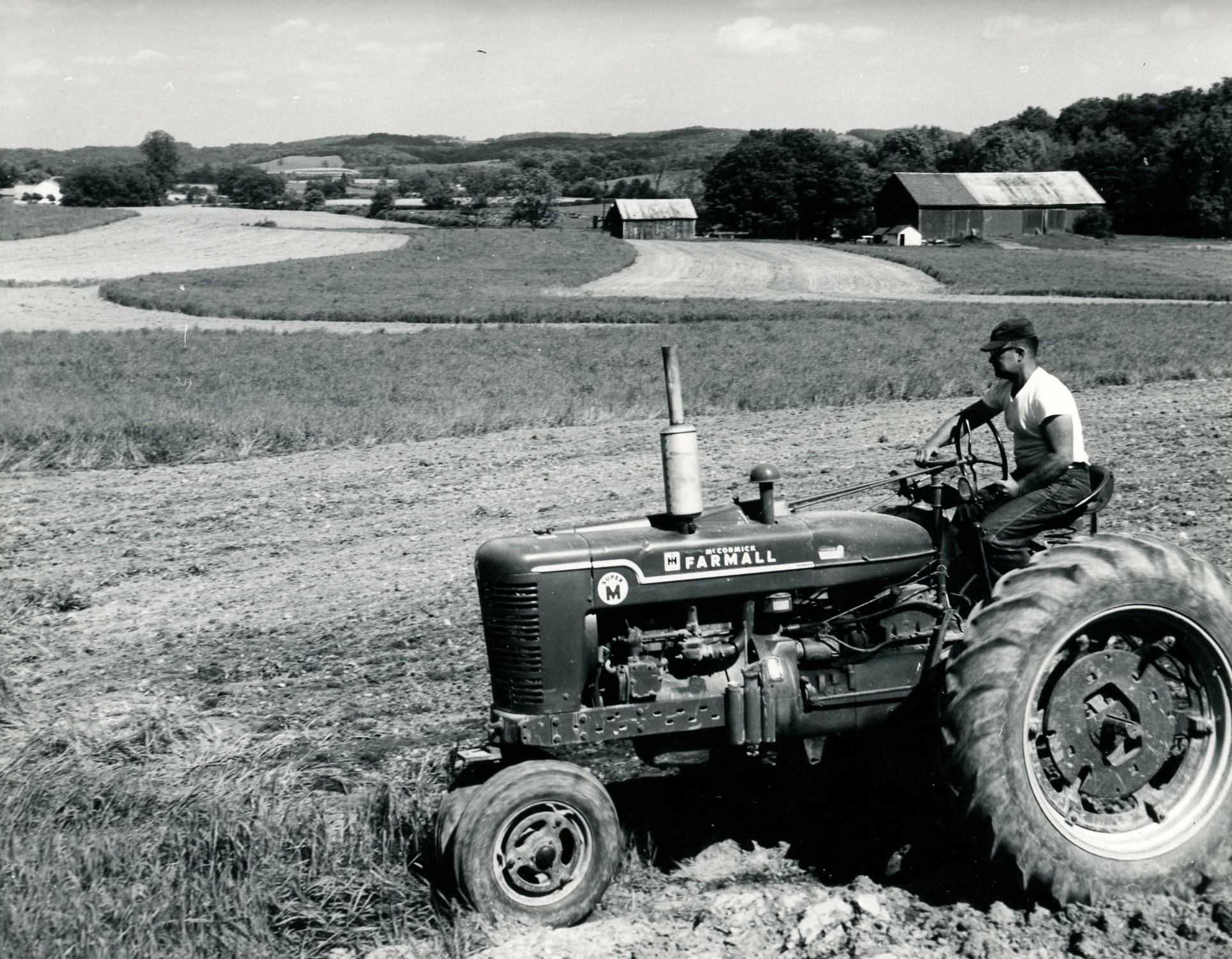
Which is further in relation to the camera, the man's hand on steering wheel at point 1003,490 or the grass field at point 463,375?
the grass field at point 463,375

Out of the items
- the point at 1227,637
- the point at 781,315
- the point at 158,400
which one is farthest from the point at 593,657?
the point at 781,315

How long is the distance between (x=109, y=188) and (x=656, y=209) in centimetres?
4083

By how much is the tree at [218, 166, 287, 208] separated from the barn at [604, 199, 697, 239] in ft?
98.6

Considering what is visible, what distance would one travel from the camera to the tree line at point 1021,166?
241 feet

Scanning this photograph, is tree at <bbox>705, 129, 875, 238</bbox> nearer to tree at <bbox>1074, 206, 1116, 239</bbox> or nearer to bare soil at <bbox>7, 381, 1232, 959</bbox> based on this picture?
tree at <bbox>1074, 206, 1116, 239</bbox>

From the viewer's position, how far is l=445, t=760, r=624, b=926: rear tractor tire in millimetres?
3816

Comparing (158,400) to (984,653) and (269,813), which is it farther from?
(984,653)

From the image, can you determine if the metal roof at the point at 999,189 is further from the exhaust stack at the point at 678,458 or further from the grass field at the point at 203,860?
the grass field at the point at 203,860

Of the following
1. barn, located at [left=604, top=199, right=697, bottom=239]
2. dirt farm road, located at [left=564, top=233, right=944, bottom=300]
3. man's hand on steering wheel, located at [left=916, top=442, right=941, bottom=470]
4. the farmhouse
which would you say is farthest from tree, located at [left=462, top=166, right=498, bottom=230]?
man's hand on steering wheel, located at [left=916, top=442, right=941, bottom=470]

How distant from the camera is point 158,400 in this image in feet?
52.7

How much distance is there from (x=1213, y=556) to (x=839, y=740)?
4.10 meters

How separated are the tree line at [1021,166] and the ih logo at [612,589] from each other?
77.2 metres

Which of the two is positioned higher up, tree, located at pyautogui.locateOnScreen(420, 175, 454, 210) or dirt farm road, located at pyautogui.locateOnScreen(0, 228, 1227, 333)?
tree, located at pyautogui.locateOnScreen(420, 175, 454, 210)

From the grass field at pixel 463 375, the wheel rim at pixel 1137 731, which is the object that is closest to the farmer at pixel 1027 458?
the wheel rim at pixel 1137 731
